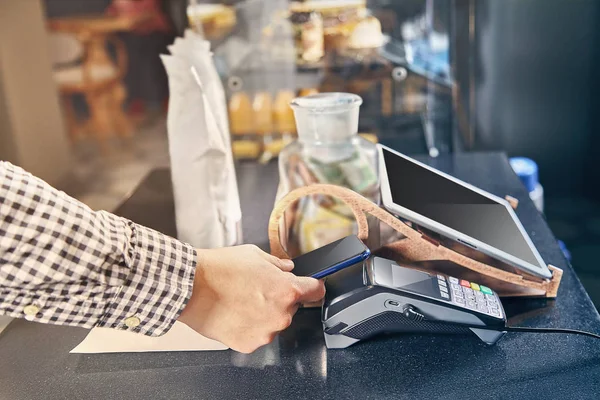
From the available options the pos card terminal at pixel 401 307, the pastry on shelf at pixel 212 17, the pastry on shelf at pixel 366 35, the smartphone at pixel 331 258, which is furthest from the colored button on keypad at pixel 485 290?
the pastry on shelf at pixel 212 17

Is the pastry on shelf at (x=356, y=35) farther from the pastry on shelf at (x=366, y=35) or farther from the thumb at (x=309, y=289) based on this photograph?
the thumb at (x=309, y=289)

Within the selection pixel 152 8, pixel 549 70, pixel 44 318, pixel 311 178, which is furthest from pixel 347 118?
pixel 152 8

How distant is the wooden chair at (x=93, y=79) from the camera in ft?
8.17

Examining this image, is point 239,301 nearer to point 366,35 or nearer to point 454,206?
point 454,206

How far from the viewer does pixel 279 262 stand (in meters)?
0.82

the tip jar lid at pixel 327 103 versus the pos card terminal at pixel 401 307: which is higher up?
the tip jar lid at pixel 327 103

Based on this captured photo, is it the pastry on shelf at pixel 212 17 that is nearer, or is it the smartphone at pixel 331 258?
the smartphone at pixel 331 258

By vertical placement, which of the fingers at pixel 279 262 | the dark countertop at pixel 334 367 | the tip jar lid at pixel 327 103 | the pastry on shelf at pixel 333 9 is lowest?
the dark countertop at pixel 334 367

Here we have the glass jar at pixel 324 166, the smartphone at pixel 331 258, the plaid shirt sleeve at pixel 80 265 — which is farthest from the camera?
the glass jar at pixel 324 166

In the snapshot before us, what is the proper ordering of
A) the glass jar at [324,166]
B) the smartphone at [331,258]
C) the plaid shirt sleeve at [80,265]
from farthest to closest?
the glass jar at [324,166] < the smartphone at [331,258] < the plaid shirt sleeve at [80,265]

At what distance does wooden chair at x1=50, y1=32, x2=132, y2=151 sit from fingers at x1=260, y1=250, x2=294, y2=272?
193 cm

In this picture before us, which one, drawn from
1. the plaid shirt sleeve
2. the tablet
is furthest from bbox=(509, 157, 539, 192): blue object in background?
the plaid shirt sleeve

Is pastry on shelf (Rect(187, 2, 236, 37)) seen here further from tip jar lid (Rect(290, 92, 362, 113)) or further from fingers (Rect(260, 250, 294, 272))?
fingers (Rect(260, 250, 294, 272))

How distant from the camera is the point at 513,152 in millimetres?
2035
